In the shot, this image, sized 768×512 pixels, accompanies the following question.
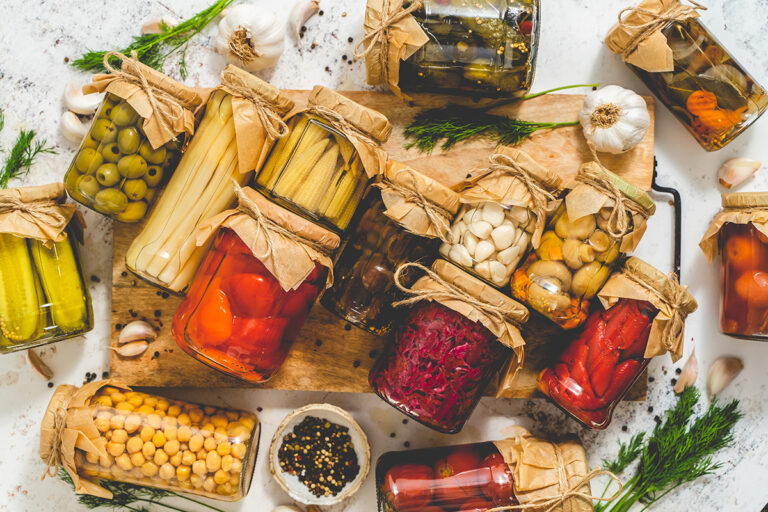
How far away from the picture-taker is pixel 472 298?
156cm

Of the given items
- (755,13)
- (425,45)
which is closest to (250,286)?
(425,45)

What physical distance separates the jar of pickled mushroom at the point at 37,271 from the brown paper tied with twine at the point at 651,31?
5.59ft

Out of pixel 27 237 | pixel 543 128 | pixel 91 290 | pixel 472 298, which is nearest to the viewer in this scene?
pixel 472 298

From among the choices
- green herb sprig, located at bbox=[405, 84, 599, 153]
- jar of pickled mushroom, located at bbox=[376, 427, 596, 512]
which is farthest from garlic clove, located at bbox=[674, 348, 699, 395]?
green herb sprig, located at bbox=[405, 84, 599, 153]

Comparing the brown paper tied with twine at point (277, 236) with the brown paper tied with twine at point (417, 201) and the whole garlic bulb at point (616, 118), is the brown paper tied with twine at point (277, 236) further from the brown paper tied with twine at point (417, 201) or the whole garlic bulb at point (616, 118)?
the whole garlic bulb at point (616, 118)

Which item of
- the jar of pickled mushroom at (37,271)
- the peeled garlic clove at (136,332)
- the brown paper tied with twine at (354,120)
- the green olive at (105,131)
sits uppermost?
the brown paper tied with twine at (354,120)

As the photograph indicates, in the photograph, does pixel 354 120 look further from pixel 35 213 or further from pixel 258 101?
pixel 35 213

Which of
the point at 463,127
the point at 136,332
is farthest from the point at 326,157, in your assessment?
the point at 136,332

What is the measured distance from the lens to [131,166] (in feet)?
5.32

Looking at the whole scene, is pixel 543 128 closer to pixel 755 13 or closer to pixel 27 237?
pixel 755 13

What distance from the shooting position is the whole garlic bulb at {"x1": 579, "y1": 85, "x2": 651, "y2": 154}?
171cm

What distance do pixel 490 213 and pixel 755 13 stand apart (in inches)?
47.2

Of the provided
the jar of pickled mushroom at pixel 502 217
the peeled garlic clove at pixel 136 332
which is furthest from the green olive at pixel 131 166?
the jar of pickled mushroom at pixel 502 217

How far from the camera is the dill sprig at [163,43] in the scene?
188 centimetres
